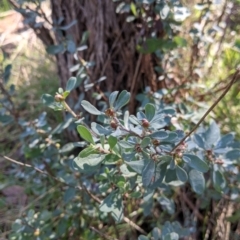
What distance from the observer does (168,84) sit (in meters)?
1.62

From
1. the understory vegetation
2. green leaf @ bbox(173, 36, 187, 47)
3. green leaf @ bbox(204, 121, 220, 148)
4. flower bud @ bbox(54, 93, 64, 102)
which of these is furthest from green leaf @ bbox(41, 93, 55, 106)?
green leaf @ bbox(173, 36, 187, 47)

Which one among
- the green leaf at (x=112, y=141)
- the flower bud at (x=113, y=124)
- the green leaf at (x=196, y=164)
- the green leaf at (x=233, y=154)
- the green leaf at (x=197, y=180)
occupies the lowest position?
the green leaf at (x=233, y=154)

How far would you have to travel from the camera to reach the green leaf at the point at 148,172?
87 cm

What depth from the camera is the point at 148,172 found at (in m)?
0.87

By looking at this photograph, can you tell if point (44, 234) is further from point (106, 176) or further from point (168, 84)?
point (168, 84)

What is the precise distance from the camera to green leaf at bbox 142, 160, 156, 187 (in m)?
0.87

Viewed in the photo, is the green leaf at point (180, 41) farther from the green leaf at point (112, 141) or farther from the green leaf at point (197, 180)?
the green leaf at point (112, 141)

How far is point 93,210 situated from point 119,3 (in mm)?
673

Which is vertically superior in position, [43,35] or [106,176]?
[43,35]

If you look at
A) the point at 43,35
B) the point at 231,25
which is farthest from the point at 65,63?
the point at 231,25

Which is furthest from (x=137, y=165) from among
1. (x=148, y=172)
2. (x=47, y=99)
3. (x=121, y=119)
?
(x=47, y=99)

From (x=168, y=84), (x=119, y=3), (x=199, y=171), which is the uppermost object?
(x=119, y=3)

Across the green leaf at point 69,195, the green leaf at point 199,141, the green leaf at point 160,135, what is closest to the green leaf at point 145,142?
the green leaf at point 160,135

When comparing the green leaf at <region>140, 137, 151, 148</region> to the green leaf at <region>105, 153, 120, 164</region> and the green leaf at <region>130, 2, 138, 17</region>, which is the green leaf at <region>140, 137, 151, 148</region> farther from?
the green leaf at <region>130, 2, 138, 17</region>
